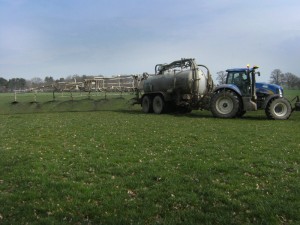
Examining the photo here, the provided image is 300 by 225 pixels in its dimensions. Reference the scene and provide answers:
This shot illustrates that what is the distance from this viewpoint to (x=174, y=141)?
11891 millimetres

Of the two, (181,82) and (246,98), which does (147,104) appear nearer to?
(181,82)

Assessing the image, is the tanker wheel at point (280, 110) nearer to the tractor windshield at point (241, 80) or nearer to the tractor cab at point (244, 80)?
the tractor cab at point (244, 80)

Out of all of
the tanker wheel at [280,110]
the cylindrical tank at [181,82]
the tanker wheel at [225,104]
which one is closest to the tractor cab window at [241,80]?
the tanker wheel at [225,104]

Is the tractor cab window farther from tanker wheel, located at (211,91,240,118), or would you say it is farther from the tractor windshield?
tanker wheel, located at (211,91,240,118)

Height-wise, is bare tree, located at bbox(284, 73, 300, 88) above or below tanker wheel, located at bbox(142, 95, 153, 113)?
above

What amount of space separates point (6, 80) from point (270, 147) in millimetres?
Result: 166336

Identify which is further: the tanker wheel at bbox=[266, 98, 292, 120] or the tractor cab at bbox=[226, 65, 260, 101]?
the tractor cab at bbox=[226, 65, 260, 101]

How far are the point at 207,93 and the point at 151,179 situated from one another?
1648 centimetres

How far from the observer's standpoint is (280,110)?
19.5 metres

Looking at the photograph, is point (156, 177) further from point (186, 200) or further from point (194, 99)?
point (194, 99)

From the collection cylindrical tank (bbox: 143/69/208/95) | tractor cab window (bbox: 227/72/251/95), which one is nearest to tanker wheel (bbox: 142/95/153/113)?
cylindrical tank (bbox: 143/69/208/95)

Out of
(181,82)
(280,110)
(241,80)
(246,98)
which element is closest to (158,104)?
(181,82)

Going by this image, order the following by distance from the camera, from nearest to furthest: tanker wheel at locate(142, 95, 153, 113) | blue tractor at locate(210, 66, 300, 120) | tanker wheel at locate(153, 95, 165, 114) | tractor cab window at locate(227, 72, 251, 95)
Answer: blue tractor at locate(210, 66, 300, 120) < tractor cab window at locate(227, 72, 251, 95) < tanker wheel at locate(153, 95, 165, 114) < tanker wheel at locate(142, 95, 153, 113)

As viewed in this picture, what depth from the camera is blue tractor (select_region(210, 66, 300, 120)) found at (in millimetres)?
19422
